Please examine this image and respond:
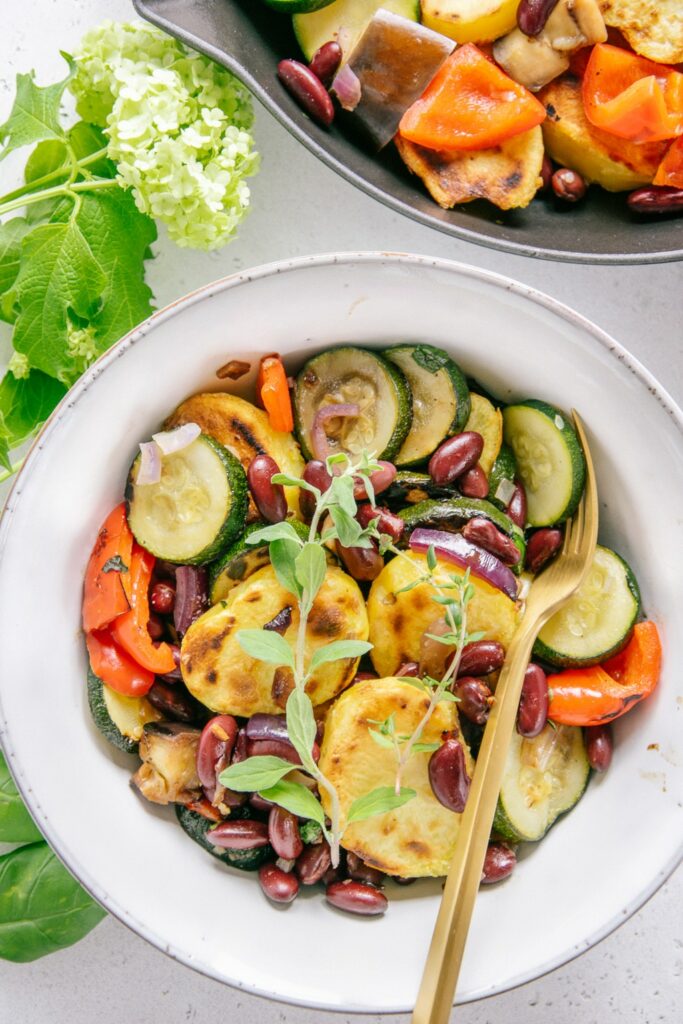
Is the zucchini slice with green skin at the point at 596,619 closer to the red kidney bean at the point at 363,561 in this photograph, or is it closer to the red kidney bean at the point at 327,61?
the red kidney bean at the point at 363,561

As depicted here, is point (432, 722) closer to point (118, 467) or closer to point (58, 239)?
point (118, 467)

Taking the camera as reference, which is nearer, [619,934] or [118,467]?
[118,467]

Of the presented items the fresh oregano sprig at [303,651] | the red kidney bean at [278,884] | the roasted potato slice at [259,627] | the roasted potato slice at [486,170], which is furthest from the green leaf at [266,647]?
the roasted potato slice at [486,170]

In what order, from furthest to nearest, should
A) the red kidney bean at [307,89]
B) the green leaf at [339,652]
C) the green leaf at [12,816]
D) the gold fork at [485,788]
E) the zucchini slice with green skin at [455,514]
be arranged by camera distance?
the green leaf at [12,816] → the red kidney bean at [307,89] → the zucchini slice with green skin at [455,514] → the gold fork at [485,788] → the green leaf at [339,652]

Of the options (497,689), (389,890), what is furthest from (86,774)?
(497,689)

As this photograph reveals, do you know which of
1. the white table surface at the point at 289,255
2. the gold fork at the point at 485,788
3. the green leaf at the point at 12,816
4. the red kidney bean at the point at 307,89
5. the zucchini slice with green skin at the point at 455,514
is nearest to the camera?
the gold fork at the point at 485,788

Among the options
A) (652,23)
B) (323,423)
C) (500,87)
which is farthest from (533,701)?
(652,23)
